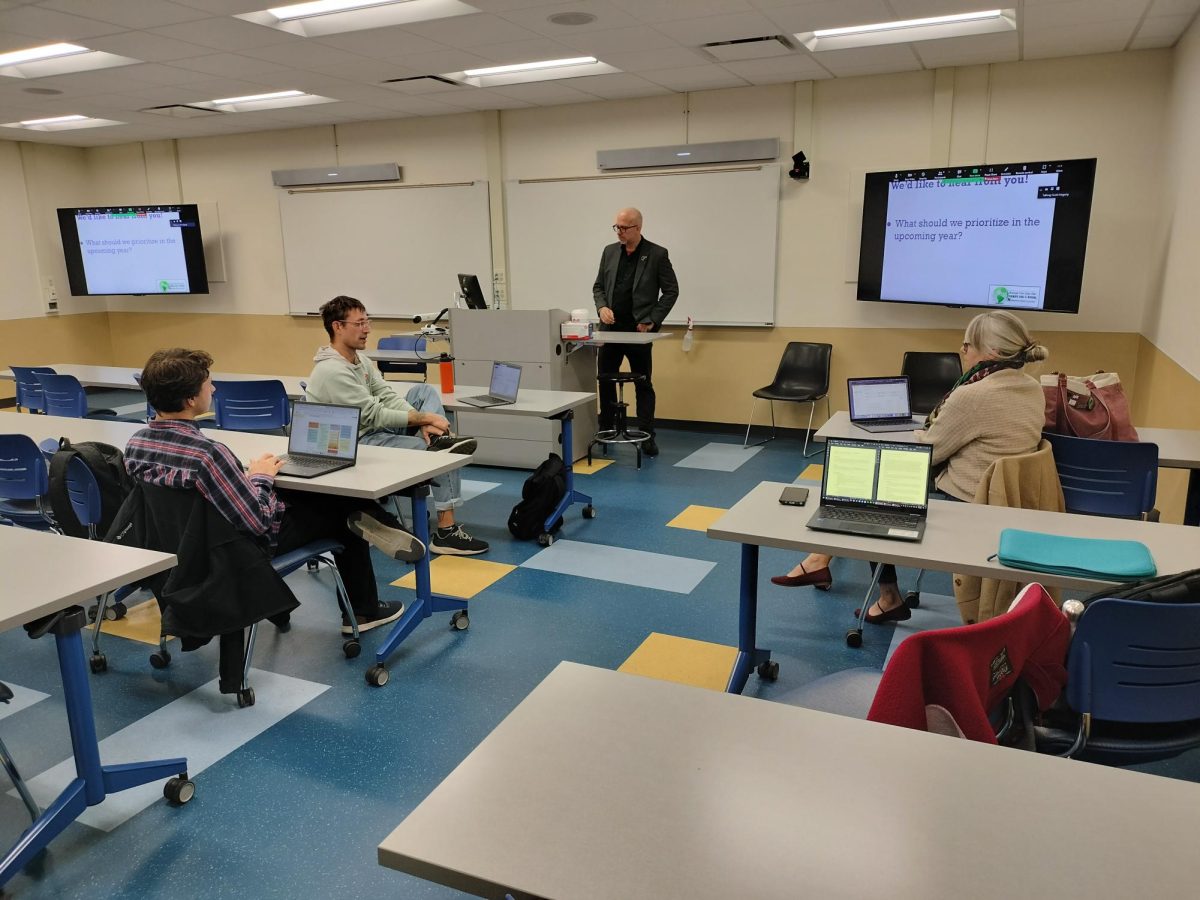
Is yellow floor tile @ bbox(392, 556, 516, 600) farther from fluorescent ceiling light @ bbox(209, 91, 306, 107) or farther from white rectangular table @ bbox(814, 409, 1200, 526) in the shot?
fluorescent ceiling light @ bbox(209, 91, 306, 107)

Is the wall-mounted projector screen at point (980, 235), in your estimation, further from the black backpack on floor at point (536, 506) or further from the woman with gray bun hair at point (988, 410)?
the black backpack on floor at point (536, 506)

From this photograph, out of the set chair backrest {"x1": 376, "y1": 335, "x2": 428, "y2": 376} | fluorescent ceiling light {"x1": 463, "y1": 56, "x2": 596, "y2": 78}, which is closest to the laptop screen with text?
fluorescent ceiling light {"x1": 463, "y1": 56, "x2": 596, "y2": 78}

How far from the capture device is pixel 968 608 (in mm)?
2732

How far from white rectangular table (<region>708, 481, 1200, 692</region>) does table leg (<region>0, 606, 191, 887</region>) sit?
5.54 feet

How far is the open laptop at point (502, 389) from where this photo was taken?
14.6ft

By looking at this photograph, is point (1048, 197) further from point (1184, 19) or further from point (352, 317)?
point (352, 317)

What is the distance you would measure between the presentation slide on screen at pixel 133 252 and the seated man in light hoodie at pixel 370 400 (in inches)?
241

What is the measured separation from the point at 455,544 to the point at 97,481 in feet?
5.84

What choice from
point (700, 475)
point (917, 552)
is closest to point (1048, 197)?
point (700, 475)

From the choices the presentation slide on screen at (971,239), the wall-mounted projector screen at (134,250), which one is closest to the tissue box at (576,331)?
the presentation slide on screen at (971,239)

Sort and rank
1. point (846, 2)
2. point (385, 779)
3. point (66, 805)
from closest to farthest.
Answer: point (66, 805)
point (385, 779)
point (846, 2)

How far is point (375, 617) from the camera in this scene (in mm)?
3480

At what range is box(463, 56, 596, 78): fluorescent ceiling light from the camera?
5.82 metres

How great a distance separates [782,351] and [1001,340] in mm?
4007
